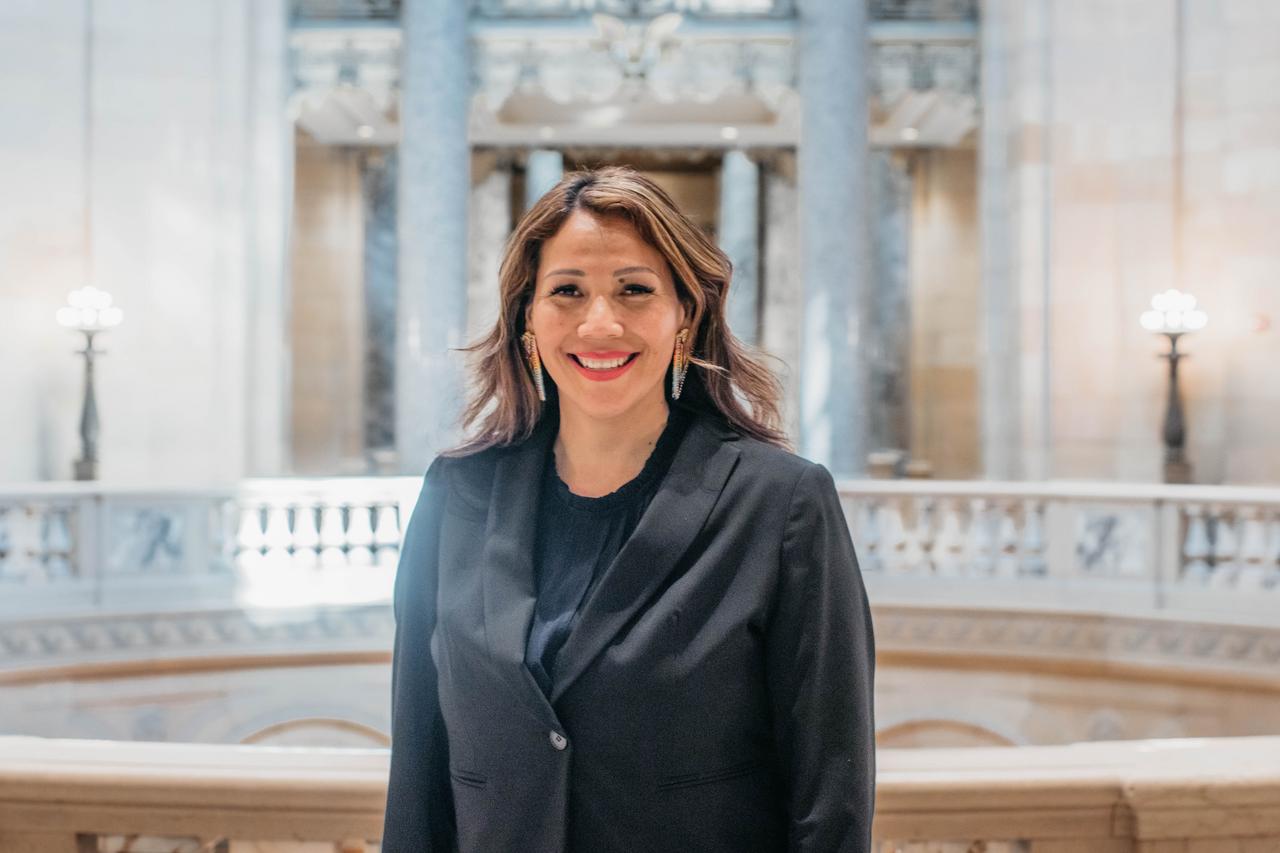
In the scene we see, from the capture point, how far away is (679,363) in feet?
6.52

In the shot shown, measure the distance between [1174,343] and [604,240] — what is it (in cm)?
1217

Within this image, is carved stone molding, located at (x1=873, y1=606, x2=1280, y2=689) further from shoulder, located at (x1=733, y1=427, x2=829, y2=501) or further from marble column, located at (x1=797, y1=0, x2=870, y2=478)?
shoulder, located at (x1=733, y1=427, x2=829, y2=501)

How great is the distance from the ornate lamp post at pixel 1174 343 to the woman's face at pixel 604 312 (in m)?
12.0

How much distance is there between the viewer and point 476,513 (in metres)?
1.93

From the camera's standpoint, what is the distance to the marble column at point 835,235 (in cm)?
1336

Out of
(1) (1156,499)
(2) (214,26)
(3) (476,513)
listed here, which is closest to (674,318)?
(3) (476,513)

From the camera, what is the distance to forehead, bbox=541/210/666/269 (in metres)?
1.85

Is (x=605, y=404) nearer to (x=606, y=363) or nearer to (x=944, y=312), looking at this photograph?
(x=606, y=363)

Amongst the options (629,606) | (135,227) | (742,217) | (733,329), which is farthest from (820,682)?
(742,217)

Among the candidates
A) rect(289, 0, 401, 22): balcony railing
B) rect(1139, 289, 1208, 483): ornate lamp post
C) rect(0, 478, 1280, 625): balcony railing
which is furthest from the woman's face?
rect(289, 0, 401, 22): balcony railing

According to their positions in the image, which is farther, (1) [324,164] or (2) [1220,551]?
(1) [324,164]

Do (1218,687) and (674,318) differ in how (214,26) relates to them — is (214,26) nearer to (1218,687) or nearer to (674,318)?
(1218,687)

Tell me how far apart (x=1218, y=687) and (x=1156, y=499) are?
1.33 meters

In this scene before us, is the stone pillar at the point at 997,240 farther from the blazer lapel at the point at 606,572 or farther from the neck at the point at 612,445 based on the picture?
the blazer lapel at the point at 606,572
